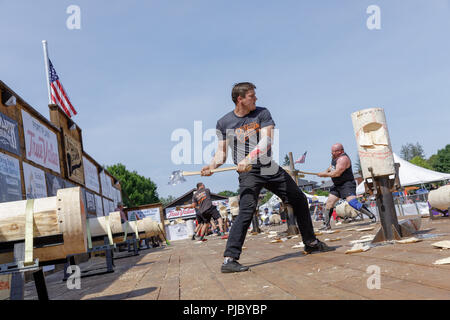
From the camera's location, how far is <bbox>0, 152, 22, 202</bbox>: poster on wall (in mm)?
7305

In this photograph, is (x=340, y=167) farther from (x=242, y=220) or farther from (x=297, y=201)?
(x=242, y=220)

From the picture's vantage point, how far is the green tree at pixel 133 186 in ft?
209

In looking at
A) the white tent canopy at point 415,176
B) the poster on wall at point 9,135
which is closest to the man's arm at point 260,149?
the poster on wall at point 9,135

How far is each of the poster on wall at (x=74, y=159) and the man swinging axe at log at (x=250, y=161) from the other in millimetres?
9621

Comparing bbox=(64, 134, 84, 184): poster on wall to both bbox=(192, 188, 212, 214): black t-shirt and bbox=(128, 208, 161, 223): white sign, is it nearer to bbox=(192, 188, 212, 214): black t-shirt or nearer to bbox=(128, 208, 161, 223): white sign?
bbox=(192, 188, 212, 214): black t-shirt

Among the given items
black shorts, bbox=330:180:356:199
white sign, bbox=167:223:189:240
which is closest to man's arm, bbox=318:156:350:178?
black shorts, bbox=330:180:356:199

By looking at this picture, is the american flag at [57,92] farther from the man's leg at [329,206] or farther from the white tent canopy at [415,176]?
the white tent canopy at [415,176]

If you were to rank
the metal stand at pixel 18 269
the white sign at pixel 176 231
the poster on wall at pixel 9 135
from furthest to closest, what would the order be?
the white sign at pixel 176 231 → the poster on wall at pixel 9 135 → the metal stand at pixel 18 269

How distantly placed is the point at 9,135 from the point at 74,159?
239 inches

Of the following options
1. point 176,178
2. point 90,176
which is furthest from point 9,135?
point 90,176
